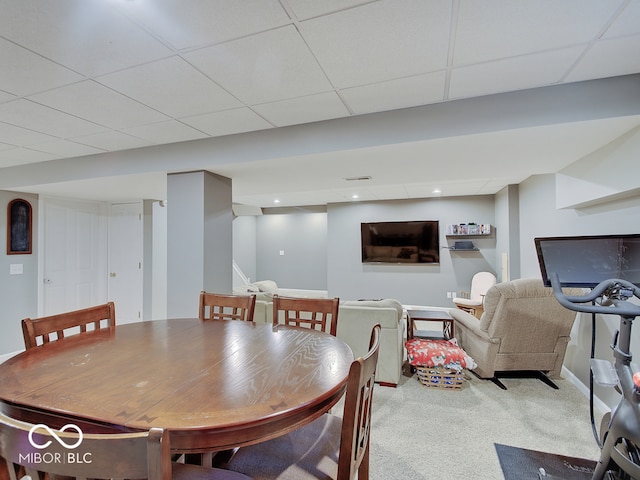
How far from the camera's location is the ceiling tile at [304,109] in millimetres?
1988

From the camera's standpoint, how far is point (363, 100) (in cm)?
201

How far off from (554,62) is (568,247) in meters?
0.96

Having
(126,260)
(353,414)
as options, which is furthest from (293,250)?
(353,414)

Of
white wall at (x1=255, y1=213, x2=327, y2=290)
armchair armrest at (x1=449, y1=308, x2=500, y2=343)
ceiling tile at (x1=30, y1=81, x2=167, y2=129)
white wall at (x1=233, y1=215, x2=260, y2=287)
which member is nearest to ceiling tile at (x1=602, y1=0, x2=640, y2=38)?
armchair armrest at (x1=449, y1=308, x2=500, y2=343)

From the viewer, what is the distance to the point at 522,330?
266cm

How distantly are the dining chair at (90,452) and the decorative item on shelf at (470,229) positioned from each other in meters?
5.94

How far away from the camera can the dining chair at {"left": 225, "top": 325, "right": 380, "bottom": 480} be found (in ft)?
3.20

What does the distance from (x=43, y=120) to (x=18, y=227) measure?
262cm

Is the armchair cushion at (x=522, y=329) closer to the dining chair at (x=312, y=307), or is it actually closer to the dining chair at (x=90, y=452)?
the dining chair at (x=312, y=307)

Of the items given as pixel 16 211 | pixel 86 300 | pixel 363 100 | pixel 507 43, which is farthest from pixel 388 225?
pixel 16 211

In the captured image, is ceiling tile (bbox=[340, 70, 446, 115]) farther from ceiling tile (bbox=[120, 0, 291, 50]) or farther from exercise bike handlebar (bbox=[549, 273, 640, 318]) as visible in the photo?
exercise bike handlebar (bbox=[549, 273, 640, 318])

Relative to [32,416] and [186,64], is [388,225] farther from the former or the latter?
[32,416]

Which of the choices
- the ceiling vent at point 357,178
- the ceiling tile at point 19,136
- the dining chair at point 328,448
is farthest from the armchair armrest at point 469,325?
the ceiling tile at point 19,136

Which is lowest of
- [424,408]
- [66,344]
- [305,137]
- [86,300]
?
[424,408]
